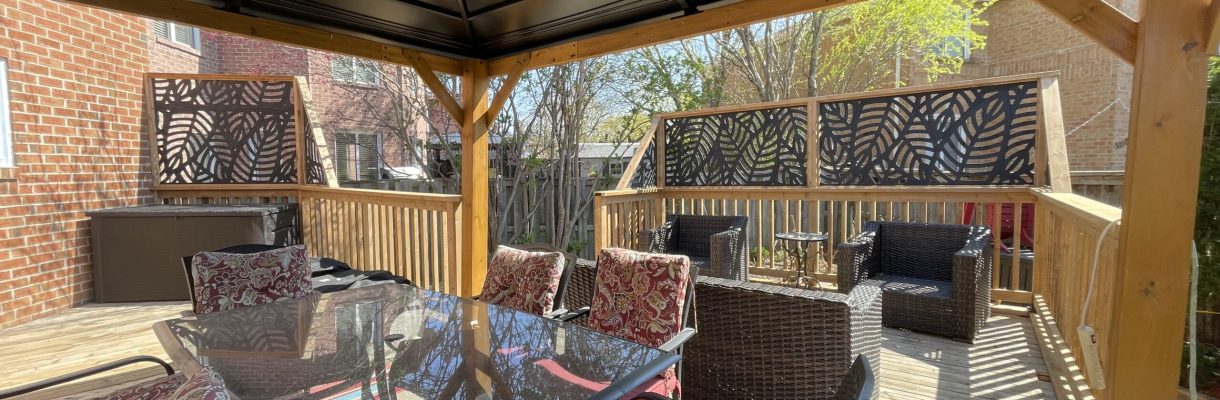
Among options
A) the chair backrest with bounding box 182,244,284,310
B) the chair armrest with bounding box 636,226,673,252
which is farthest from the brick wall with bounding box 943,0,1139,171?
the chair backrest with bounding box 182,244,284,310

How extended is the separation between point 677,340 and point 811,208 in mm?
4259

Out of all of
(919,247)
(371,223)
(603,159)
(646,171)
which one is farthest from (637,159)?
(919,247)

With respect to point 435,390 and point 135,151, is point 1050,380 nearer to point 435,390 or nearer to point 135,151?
point 435,390

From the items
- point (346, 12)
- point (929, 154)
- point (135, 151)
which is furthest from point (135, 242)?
point (929, 154)

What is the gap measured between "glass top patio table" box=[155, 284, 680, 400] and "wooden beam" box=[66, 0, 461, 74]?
1591 mm

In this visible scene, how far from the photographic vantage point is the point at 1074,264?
2.95 metres

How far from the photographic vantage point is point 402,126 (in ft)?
27.2

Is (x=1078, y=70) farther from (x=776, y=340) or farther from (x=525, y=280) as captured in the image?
(x=525, y=280)

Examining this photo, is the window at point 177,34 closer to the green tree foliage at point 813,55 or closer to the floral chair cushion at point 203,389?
the green tree foliage at point 813,55

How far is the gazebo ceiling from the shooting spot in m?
3.01

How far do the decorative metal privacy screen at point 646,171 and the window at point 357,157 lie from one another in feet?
16.0

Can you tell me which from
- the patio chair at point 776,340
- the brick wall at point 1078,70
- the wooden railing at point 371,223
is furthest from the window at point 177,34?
the brick wall at point 1078,70

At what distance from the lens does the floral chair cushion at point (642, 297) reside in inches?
91.5

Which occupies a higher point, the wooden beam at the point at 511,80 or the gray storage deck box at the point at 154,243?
the wooden beam at the point at 511,80
